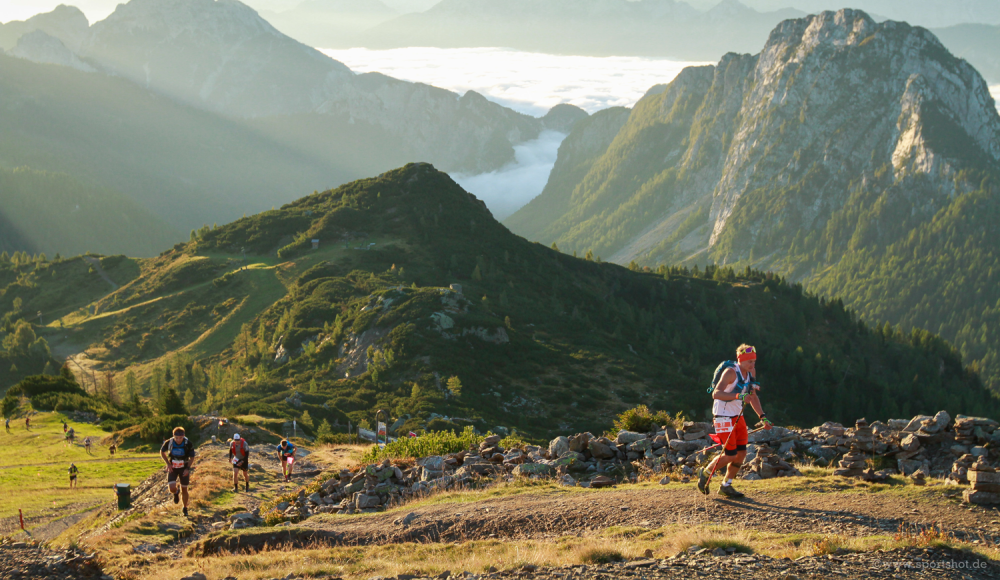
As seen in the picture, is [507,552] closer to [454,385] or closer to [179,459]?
[179,459]

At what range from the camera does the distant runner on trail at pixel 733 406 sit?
16.1m

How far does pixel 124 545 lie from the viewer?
19.4m

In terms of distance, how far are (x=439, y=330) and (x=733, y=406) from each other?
78.0 meters

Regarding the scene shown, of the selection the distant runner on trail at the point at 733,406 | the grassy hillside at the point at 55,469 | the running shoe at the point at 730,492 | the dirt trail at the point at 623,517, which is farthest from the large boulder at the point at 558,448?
the grassy hillside at the point at 55,469

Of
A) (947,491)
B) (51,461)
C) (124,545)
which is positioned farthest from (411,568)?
(51,461)

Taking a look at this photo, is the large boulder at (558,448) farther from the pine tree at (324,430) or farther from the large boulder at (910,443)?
the pine tree at (324,430)

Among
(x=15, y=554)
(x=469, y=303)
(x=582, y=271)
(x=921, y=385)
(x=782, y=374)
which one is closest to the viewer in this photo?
(x=15, y=554)

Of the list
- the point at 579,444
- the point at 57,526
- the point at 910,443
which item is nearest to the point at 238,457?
the point at 57,526

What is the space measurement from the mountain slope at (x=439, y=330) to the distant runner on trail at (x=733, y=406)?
166 feet

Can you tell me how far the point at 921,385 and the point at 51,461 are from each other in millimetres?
186431

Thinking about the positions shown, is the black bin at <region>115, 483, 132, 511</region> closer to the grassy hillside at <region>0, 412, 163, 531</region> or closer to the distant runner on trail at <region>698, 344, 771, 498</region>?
the grassy hillside at <region>0, 412, 163, 531</region>

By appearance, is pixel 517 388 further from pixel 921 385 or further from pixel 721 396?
pixel 921 385

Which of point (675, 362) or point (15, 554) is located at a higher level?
point (15, 554)

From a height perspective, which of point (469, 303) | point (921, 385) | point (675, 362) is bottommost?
point (921, 385)
